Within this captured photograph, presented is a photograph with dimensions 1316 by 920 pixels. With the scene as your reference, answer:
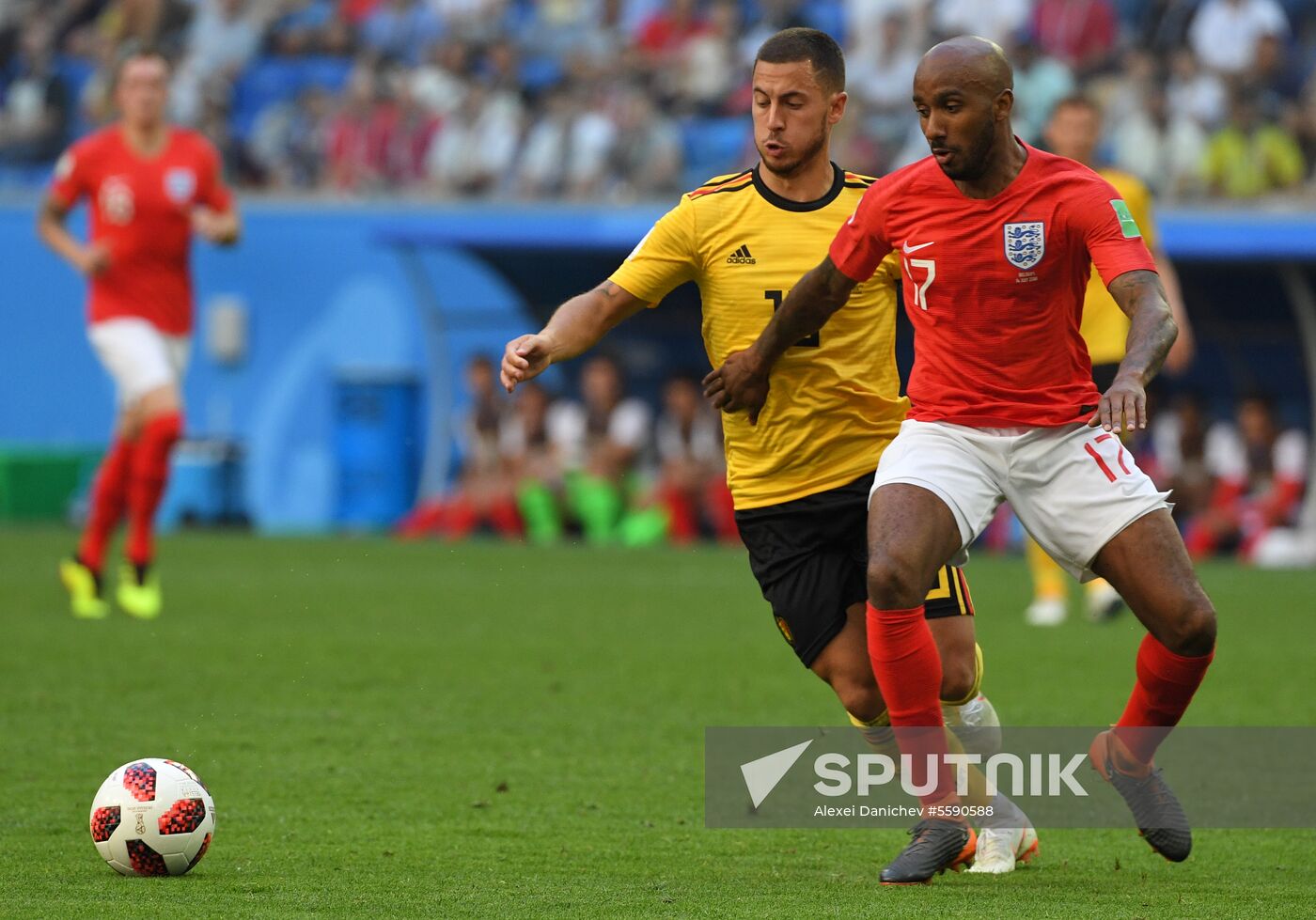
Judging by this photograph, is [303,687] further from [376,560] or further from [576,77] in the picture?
[576,77]

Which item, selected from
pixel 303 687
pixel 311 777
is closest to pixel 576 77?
pixel 303 687

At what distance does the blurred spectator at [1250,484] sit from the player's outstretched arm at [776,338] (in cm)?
1309

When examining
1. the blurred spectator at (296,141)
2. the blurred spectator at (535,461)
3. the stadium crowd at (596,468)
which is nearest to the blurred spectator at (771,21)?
the stadium crowd at (596,468)

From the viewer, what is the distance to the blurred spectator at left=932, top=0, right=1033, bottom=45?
19.9 meters

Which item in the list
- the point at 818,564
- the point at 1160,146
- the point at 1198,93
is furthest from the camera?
the point at 1198,93

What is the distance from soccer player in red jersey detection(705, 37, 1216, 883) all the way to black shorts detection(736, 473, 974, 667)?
32 centimetres

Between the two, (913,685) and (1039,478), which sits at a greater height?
(1039,478)

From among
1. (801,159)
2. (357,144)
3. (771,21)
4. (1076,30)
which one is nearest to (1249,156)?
(1076,30)

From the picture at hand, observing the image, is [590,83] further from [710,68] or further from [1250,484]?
[1250,484]

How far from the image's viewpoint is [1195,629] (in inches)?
204

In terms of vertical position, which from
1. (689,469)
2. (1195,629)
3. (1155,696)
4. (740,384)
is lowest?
(689,469)

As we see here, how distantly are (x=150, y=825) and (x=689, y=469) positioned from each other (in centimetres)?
1508

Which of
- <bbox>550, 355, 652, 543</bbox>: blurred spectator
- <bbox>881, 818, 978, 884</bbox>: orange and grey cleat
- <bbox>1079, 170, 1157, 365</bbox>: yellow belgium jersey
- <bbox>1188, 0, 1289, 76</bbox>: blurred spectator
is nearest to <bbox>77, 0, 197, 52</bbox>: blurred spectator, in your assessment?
<bbox>550, 355, 652, 543</bbox>: blurred spectator

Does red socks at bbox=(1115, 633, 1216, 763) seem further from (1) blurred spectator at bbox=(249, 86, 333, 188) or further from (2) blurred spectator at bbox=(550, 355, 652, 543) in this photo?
(1) blurred spectator at bbox=(249, 86, 333, 188)
